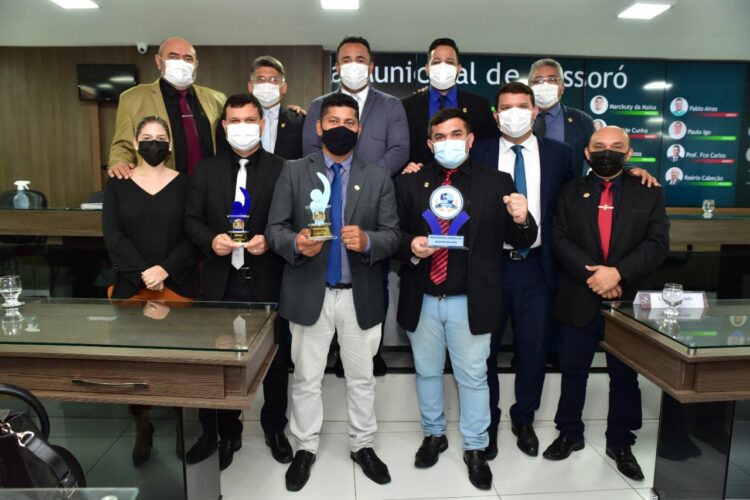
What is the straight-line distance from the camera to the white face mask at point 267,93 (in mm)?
2754

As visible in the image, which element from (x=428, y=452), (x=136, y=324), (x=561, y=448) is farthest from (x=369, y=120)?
(x=561, y=448)

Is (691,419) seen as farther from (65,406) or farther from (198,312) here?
(65,406)

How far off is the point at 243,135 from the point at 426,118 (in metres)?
0.98

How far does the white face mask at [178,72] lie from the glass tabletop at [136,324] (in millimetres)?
1252

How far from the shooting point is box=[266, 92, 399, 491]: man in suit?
7.29 ft

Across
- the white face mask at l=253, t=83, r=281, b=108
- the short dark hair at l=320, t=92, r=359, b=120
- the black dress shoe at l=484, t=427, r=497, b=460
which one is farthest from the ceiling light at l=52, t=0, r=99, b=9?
the black dress shoe at l=484, t=427, r=497, b=460

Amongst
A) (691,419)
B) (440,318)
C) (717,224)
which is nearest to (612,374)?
(691,419)

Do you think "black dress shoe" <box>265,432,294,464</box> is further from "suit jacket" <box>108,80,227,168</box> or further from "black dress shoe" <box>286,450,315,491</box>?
"suit jacket" <box>108,80,227,168</box>

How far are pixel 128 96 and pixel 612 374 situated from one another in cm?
274

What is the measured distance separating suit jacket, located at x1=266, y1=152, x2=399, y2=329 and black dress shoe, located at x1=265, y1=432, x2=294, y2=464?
70 centimetres

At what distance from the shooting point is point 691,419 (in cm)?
201

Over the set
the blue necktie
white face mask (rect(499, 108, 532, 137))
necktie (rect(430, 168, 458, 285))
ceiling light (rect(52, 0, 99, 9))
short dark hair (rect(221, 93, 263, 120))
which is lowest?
necktie (rect(430, 168, 458, 285))

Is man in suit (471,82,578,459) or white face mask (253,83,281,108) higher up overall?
white face mask (253,83,281,108)

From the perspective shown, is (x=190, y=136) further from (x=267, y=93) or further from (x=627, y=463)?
(x=627, y=463)
